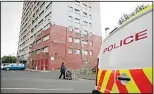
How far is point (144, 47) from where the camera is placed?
251 cm

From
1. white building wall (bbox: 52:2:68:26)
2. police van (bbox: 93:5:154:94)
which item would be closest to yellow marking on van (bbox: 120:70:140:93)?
police van (bbox: 93:5:154:94)

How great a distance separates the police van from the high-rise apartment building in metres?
45.4

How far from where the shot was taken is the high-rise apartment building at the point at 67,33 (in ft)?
167

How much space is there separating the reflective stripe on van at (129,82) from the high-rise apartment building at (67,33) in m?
45.3

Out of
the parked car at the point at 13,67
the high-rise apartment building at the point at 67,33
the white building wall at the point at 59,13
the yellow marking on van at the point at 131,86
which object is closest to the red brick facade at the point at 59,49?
the high-rise apartment building at the point at 67,33

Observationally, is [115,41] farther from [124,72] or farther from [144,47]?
[144,47]

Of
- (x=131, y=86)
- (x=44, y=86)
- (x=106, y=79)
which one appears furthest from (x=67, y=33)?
(x=131, y=86)

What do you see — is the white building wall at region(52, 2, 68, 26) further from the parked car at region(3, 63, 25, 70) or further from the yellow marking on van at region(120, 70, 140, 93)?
the yellow marking on van at region(120, 70, 140, 93)

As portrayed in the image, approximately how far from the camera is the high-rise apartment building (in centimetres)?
5100

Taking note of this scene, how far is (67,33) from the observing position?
2099 inches

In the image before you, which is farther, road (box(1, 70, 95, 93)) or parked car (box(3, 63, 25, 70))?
parked car (box(3, 63, 25, 70))

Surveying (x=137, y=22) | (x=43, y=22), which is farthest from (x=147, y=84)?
(x=43, y=22)

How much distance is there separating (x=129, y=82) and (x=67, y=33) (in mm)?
50695

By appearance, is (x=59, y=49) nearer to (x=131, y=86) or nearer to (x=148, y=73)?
(x=131, y=86)
